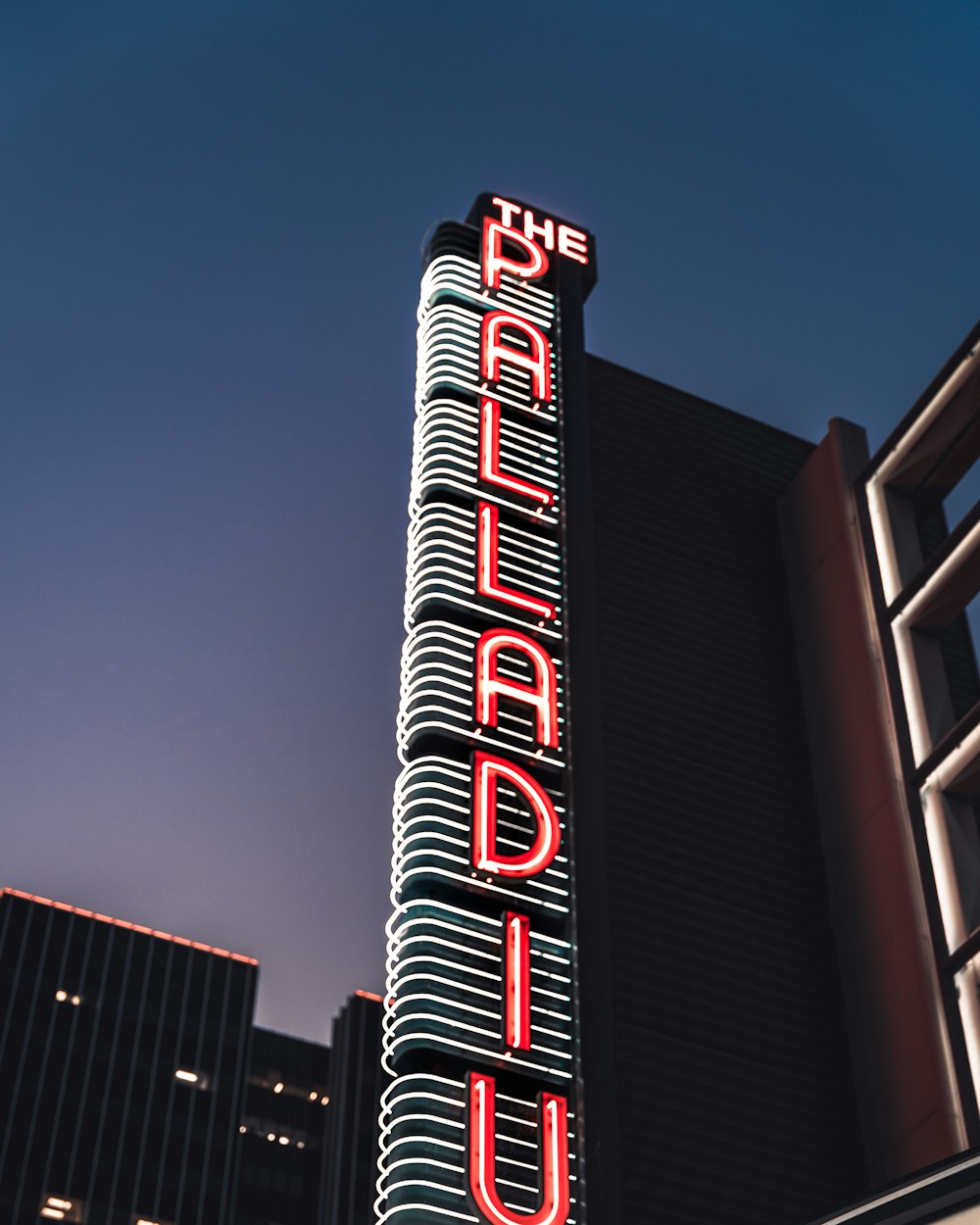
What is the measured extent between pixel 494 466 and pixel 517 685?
172 inches

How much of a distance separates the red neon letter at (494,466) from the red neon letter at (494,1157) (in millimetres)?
10009

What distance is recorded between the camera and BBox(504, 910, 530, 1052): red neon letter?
20.5 metres

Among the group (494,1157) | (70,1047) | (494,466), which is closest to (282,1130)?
(70,1047)

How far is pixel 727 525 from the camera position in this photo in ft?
99.4

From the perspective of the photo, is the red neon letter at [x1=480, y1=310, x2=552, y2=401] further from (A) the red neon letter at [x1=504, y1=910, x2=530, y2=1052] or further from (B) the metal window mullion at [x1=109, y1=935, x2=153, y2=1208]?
(B) the metal window mullion at [x1=109, y1=935, x2=153, y2=1208]

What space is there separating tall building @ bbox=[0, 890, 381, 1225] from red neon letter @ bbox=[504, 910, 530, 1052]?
85.2 m

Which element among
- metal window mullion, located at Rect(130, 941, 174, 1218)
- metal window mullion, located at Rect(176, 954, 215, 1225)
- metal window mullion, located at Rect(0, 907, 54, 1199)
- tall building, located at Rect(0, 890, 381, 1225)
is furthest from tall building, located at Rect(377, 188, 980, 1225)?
metal window mullion, located at Rect(176, 954, 215, 1225)

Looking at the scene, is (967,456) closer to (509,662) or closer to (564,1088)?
(509,662)

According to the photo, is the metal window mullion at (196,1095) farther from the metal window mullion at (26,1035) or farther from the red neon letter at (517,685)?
the red neon letter at (517,685)

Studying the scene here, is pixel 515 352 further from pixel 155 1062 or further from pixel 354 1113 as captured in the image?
pixel 155 1062

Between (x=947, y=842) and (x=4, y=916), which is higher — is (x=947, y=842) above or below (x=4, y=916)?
below

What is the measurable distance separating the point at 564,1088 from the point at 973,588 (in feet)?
35.1

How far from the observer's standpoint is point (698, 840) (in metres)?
25.6

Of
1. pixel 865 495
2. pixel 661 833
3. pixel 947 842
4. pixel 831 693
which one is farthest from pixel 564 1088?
pixel 865 495
